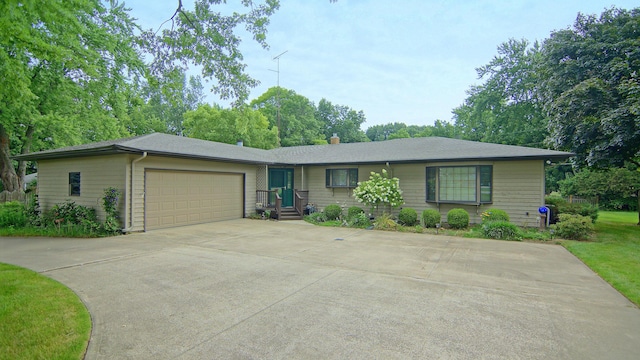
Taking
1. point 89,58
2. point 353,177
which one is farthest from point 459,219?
point 89,58

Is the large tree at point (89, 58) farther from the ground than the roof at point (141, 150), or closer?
farther from the ground

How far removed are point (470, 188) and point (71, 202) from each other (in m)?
14.1

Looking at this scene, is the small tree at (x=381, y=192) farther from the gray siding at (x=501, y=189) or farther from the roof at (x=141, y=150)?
the roof at (x=141, y=150)

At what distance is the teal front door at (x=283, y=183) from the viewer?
49.0 ft

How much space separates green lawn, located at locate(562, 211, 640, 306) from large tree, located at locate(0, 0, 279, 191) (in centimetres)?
871

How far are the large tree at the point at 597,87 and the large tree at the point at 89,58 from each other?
1088 cm

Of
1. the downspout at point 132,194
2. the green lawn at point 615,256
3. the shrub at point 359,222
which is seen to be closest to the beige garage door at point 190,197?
the downspout at point 132,194

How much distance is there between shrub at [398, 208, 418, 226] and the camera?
37.3 ft

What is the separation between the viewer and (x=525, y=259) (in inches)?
264

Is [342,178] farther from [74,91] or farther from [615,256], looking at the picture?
[74,91]

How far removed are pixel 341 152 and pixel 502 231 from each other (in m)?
8.15

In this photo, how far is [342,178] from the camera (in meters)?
14.1

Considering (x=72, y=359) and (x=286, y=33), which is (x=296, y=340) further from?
(x=286, y=33)

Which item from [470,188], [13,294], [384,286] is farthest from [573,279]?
[13,294]
